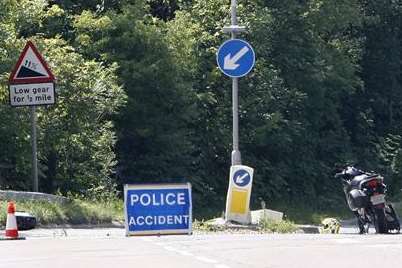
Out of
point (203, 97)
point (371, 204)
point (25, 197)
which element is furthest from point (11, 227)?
point (203, 97)

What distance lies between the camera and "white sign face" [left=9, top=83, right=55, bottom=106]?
19531 millimetres

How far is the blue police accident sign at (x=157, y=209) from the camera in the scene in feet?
53.4

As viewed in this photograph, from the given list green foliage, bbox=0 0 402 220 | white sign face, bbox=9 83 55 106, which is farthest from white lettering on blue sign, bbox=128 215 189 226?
green foliage, bbox=0 0 402 220

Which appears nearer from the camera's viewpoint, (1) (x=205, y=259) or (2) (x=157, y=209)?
(1) (x=205, y=259)

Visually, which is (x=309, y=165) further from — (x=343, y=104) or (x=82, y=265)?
(x=82, y=265)

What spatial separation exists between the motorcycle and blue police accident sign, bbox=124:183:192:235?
3.55m

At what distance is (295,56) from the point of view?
115ft

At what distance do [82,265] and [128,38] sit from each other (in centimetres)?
1671

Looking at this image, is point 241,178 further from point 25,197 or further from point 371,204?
point 25,197

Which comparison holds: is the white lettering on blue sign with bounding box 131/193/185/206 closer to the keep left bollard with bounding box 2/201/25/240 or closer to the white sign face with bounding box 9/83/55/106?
the keep left bollard with bounding box 2/201/25/240

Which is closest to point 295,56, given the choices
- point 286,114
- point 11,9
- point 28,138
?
point 286,114

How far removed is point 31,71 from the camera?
19141 mm

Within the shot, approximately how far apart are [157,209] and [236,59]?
13.8 feet

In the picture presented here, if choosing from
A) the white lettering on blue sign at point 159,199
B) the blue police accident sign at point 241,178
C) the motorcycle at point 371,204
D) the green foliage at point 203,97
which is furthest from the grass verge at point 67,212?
the motorcycle at point 371,204
